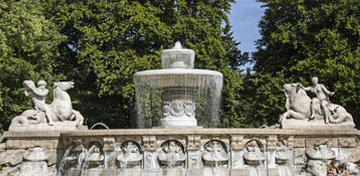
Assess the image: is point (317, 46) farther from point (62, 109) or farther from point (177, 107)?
point (62, 109)

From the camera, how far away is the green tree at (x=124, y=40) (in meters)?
26.1

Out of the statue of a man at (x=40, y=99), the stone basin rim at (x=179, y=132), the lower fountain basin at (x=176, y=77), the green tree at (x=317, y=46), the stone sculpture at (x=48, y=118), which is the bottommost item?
the stone basin rim at (x=179, y=132)

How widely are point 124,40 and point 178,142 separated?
50.0 feet

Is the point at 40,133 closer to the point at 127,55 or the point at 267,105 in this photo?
the point at 127,55

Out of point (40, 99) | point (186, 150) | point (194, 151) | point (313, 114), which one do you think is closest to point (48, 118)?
point (40, 99)

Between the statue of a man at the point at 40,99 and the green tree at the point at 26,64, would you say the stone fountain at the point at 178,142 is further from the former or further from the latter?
the green tree at the point at 26,64

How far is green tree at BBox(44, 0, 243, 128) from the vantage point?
26109 millimetres

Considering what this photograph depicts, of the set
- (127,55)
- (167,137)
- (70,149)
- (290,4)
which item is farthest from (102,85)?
(167,137)

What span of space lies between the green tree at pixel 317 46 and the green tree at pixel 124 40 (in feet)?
8.13

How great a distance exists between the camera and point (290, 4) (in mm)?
27766

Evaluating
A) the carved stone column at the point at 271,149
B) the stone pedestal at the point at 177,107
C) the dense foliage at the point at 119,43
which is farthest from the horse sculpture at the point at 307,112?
the dense foliage at the point at 119,43

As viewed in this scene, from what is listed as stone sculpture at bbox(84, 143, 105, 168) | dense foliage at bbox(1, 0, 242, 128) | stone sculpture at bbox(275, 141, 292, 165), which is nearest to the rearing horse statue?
stone sculpture at bbox(84, 143, 105, 168)

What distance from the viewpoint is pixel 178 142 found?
1237 centimetres

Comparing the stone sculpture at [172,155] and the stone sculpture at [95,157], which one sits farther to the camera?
the stone sculpture at [95,157]
